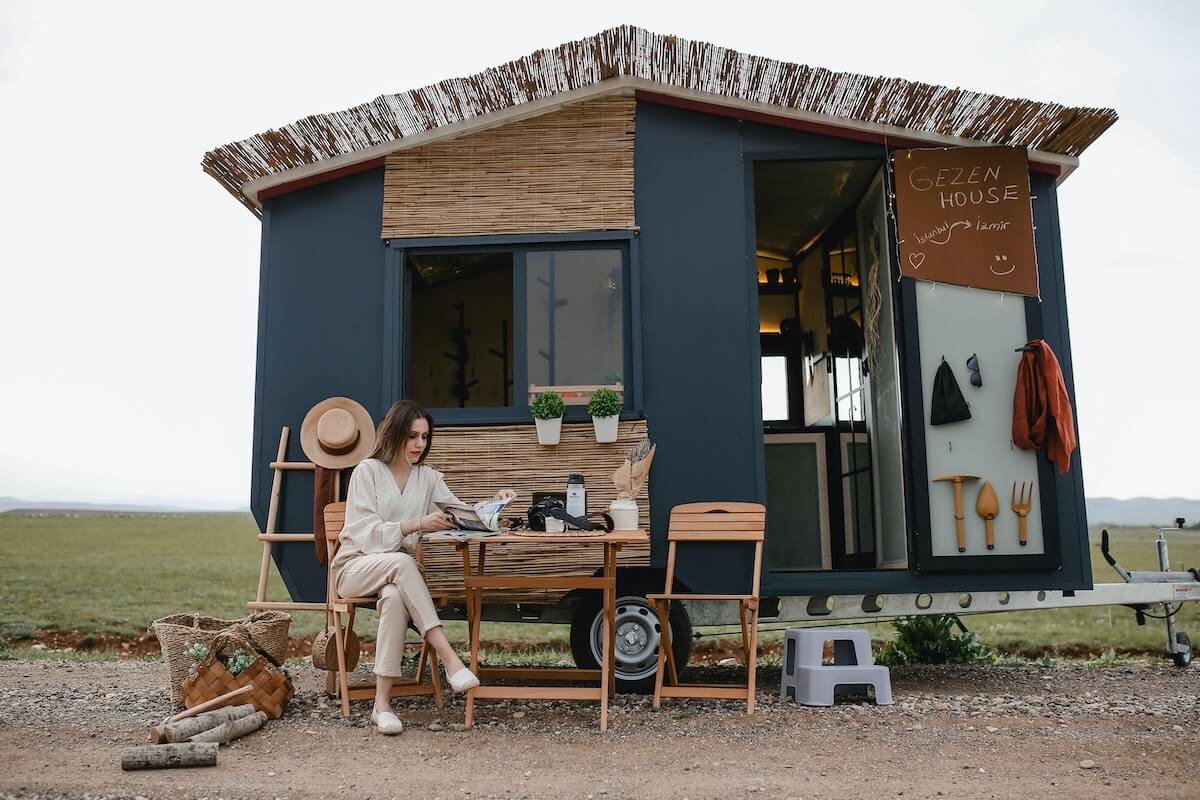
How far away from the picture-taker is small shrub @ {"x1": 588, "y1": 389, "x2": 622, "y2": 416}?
492 centimetres

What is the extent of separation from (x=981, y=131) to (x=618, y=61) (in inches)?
75.8

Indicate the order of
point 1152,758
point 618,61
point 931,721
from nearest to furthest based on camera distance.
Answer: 1. point 1152,758
2. point 931,721
3. point 618,61

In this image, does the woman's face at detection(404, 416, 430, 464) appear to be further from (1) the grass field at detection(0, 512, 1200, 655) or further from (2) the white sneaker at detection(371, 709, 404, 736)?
(1) the grass field at detection(0, 512, 1200, 655)

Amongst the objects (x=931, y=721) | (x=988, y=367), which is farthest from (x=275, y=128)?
(x=931, y=721)

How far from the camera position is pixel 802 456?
668 centimetres

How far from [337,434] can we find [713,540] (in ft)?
6.39

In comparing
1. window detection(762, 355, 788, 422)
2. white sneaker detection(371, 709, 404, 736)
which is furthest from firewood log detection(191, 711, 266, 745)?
window detection(762, 355, 788, 422)

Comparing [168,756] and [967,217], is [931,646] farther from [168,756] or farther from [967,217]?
[168,756]

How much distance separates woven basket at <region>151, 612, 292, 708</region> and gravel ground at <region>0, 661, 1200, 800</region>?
0.23m

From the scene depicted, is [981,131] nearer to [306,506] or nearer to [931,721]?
[931,721]

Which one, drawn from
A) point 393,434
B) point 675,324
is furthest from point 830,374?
point 393,434

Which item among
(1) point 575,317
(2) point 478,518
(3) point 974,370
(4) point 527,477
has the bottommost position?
(2) point 478,518

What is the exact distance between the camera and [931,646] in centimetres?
676

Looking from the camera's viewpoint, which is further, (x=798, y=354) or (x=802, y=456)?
(x=798, y=354)
